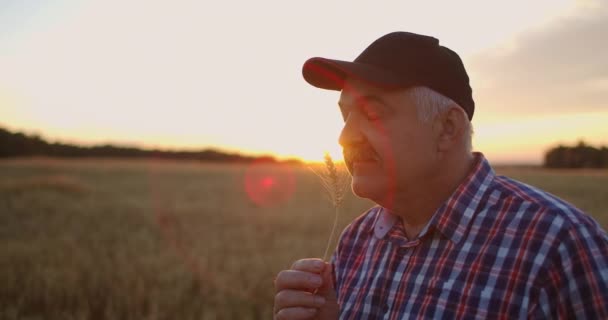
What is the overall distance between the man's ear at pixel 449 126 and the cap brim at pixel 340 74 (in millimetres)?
209

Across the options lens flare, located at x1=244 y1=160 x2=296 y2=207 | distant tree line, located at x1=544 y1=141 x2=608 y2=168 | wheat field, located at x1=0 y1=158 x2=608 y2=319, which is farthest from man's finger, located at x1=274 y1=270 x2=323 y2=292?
distant tree line, located at x1=544 y1=141 x2=608 y2=168

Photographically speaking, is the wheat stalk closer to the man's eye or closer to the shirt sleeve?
the man's eye

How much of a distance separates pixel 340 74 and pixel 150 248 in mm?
8065

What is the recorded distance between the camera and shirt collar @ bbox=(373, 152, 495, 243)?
1.85 metres

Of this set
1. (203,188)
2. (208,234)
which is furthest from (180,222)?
(203,188)

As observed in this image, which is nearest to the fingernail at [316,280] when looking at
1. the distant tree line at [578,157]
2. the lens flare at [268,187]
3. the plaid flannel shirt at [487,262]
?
the plaid flannel shirt at [487,262]

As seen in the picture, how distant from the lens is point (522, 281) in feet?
5.26

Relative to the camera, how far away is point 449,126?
1.98 metres

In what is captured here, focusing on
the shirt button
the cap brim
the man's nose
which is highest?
the cap brim

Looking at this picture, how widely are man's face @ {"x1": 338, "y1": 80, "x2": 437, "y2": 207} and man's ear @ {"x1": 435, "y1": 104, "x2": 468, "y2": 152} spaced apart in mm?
39

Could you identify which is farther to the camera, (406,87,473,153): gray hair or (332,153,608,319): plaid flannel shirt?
(406,87,473,153): gray hair

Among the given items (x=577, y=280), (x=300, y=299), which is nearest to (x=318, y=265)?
(x=300, y=299)

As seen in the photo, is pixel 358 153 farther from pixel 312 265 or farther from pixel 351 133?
pixel 312 265

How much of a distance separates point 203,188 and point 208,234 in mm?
13125
